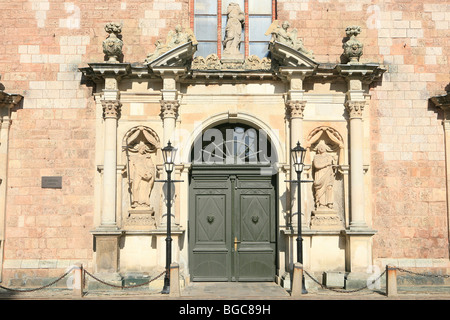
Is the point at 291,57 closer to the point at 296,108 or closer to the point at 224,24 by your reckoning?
the point at 296,108

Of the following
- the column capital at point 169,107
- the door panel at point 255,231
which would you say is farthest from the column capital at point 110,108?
the door panel at point 255,231

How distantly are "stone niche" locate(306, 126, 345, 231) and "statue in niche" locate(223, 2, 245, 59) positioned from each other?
8.80 ft

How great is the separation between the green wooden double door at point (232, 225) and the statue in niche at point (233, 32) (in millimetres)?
2765

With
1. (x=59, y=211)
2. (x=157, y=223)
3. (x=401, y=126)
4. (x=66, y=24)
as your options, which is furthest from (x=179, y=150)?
(x=401, y=126)

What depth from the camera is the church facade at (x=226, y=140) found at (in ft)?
41.7

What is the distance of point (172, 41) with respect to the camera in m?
12.7

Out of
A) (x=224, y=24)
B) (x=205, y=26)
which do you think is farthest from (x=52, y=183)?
(x=224, y=24)

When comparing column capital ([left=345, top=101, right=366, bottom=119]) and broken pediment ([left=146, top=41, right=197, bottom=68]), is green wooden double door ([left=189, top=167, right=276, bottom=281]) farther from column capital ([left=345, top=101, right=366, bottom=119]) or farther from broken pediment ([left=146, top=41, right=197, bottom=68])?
broken pediment ([left=146, top=41, right=197, bottom=68])

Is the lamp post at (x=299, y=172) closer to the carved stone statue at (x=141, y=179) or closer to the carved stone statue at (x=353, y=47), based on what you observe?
the carved stone statue at (x=353, y=47)

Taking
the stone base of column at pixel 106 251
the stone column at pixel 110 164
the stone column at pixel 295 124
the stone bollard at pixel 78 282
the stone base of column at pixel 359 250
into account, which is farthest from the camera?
the stone column at pixel 295 124

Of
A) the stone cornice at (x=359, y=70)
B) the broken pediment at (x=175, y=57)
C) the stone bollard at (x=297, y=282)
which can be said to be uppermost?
the broken pediment at (x=175, y=57)

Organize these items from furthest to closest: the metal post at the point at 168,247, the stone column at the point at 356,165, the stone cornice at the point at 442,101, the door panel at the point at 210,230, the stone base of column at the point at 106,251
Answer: the door panel at the point at 210,230, the stone cornice at the point at 442,101, the stone column at the point at 356,165, the stone base of column at the point at 106,251, the metal post at the point at 168,247

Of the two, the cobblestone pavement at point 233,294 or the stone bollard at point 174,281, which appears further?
the cobblestone pavement at point 233,294

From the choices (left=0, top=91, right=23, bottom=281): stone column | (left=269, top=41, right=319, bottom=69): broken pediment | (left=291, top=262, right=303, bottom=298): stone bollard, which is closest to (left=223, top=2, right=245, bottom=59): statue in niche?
(left=269, top=41, right=319, bottom=69): broken pediment
